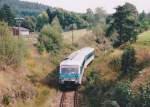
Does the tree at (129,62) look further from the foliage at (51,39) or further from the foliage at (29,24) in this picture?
the foliage at (29,24)

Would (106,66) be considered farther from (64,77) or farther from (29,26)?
(29,26)

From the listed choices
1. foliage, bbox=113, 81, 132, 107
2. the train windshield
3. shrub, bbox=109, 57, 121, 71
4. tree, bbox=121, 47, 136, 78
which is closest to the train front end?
the train windshield

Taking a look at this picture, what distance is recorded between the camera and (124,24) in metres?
66.5

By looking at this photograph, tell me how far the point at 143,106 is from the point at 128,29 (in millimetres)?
38302

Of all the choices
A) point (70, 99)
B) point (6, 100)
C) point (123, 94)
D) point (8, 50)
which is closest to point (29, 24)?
point (8, 50)

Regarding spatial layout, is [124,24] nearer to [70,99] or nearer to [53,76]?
[53,76]

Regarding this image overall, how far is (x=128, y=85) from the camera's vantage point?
31.7m

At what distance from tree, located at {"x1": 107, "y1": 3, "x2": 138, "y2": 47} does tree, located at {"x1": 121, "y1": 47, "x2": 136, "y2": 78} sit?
23.4 metres

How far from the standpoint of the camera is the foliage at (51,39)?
60.0 meters

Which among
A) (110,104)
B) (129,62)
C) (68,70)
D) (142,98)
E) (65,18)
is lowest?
(110,104)

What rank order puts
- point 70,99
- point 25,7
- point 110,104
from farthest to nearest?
point 25,7 → point 70,99 → point 110,104

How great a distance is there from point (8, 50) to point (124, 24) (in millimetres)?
31312

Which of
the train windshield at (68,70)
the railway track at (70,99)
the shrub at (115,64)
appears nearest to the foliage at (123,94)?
the railway track at (70,99)

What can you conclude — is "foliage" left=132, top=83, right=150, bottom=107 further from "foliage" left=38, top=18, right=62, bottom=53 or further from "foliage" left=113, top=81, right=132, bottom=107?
"foliage" left=38, top=18, right=62, bottom=53
